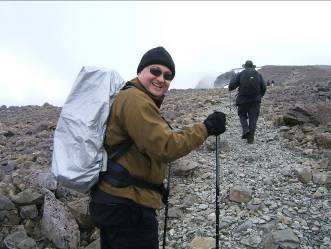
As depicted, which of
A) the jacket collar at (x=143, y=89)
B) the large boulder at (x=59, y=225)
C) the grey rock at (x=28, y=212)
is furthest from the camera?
the grey rock at (x=28, y=212)

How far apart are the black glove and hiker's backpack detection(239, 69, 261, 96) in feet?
26.6

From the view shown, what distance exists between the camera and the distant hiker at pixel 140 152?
3.30 m

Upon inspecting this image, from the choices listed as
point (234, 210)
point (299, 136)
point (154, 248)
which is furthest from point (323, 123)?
point (154, 248)

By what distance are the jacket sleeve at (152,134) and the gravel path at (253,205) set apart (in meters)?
3.21

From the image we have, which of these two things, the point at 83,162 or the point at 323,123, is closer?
the point at 83,162

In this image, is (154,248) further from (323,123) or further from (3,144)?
(3,144)

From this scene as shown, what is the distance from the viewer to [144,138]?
3281 mm

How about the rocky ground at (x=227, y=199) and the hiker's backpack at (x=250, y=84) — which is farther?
the hiker's backpack at (x=250, y=84)

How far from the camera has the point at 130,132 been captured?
3365 mm

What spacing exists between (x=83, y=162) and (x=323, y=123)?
9.33 metres

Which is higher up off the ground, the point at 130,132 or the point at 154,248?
the point at 130,132

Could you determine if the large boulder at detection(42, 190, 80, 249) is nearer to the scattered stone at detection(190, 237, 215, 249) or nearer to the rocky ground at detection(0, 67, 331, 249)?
the rocky ground at detection(0, 67, 331, 249)

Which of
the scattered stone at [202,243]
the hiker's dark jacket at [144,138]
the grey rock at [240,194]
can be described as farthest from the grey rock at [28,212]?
the hiker's dark jacket at [144,138]

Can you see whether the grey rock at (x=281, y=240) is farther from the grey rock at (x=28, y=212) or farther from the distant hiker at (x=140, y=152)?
the grey rock at (x=28, y=212)
